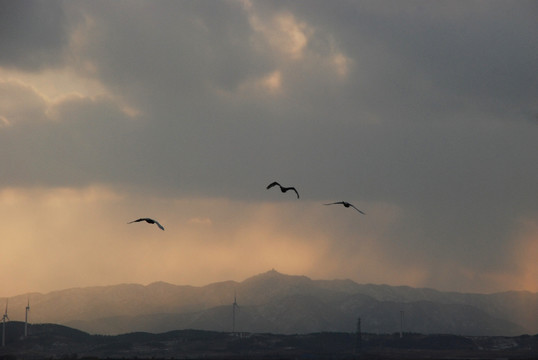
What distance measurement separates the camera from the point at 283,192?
142m
